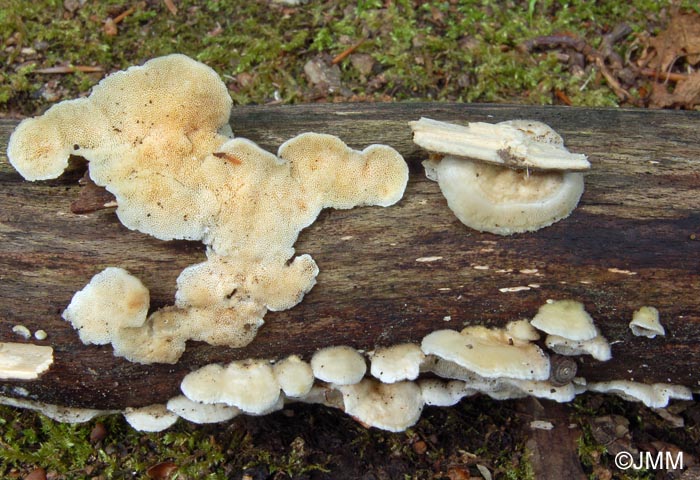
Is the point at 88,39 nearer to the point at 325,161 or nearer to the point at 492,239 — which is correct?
the point at 325,161

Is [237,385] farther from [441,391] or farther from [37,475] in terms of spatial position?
[37,475]

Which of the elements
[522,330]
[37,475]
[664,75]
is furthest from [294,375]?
[664,75]

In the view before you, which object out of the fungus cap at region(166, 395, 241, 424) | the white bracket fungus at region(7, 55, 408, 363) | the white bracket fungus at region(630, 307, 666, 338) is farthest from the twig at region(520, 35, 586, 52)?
the fungus cap at region(166, 395, 241, 424)

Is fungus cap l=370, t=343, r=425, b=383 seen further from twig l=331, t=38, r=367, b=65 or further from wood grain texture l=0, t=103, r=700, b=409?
twig l=331, t=38, r=367, b=65

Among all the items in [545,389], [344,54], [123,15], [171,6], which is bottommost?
[545,389]

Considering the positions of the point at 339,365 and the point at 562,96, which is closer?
the point at 339,365
